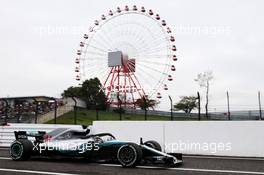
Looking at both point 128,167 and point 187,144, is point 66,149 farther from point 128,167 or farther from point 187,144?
point 187,144

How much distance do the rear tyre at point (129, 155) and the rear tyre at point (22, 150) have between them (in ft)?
8.59

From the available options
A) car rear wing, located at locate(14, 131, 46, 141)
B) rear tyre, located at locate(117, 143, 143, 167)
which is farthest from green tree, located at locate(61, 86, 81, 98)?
rear tyre, located at locate(117, 143, 143, 167)

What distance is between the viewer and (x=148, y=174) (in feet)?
22.4

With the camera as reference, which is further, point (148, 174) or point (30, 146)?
point (30, 146)

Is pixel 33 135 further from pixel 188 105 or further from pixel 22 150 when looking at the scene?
pixel 188 105

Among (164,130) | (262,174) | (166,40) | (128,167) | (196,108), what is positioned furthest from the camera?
(166,40)

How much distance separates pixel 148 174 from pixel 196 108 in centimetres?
838

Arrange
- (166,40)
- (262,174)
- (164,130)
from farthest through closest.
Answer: (166,40) < (164,130) < (262,174)

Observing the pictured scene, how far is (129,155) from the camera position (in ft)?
26.6

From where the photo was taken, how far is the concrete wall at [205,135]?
1111cm

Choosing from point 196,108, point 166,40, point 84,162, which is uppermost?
point 166,40

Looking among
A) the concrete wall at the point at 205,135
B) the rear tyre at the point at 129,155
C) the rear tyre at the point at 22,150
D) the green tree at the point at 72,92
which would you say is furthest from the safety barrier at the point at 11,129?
the green tree at the point at 72,92

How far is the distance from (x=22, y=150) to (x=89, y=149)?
6.04ft

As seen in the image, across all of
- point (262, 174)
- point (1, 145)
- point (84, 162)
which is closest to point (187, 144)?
point (84, 162)
